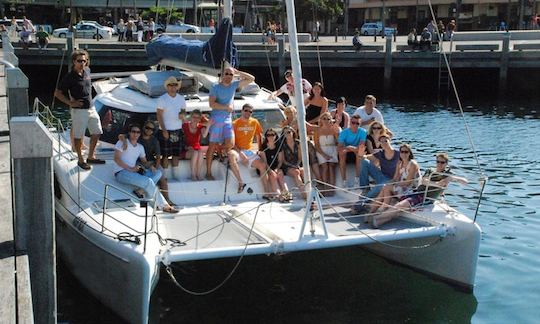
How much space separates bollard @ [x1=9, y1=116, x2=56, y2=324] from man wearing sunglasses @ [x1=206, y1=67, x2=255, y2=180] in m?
5.00

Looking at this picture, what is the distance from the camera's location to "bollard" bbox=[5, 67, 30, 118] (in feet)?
41.4

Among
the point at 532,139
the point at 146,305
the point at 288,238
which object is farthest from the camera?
the point at 532,139

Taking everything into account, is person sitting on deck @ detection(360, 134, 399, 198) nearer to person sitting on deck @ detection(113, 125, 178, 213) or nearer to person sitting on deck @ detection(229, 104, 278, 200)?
person sitting on deck @ detection(229, 104, 278, 200)

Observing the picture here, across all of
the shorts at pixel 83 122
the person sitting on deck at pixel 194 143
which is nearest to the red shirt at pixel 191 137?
the person sitting on deck at pixel 194 143

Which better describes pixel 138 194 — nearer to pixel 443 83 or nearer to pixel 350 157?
pixel 350 157

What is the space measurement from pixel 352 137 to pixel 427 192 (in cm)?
175

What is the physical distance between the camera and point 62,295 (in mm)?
10492

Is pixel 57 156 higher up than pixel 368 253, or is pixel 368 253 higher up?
pixel 57 156

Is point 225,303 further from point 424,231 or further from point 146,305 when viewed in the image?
point 424,231

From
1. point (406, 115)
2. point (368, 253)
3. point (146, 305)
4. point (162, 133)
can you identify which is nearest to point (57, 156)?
point (162, 133)

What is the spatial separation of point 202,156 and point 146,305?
3509 mm

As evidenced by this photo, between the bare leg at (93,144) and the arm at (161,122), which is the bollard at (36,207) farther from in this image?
the bare leg at (93,144)

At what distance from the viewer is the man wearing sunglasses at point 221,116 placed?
1133 cm

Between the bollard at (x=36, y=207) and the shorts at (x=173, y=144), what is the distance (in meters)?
4.88
